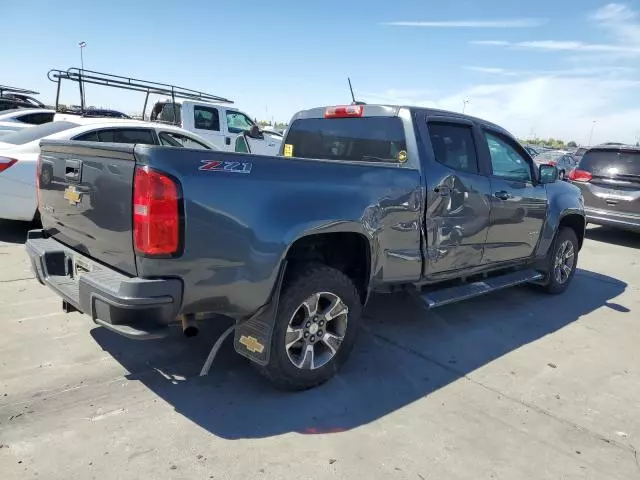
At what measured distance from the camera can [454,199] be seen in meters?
4.13

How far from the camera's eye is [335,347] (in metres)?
3.49

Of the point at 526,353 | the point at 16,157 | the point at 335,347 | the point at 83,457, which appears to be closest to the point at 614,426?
the point at 526,353

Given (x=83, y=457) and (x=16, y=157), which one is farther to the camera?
(x=16, y=157)

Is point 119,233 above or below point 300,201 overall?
below

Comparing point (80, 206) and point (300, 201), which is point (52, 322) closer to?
point (80, 206)

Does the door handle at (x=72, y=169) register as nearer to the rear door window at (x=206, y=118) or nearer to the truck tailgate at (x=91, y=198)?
the truck tailgate at (x=91, y=198)

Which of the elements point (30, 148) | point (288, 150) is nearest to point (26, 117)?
point (30, 148)

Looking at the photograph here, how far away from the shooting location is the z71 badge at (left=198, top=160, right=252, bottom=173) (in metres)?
2.59

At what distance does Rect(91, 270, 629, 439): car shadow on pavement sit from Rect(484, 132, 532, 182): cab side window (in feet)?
4.78

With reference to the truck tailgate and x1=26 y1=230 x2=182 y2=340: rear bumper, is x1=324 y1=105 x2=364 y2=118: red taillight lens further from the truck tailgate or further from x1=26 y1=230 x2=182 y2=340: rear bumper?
x1=26 y1=230 x2=182 y2=340: rear bumper

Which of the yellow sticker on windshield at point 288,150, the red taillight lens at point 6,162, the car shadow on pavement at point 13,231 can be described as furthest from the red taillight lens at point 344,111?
the car shadow on pavement at point 13,231

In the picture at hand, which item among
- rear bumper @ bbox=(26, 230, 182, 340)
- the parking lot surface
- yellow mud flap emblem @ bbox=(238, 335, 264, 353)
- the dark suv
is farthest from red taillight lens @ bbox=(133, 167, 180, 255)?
the dark suv

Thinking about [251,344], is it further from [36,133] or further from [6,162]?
[36,133]

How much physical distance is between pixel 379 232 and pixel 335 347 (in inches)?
34.3
